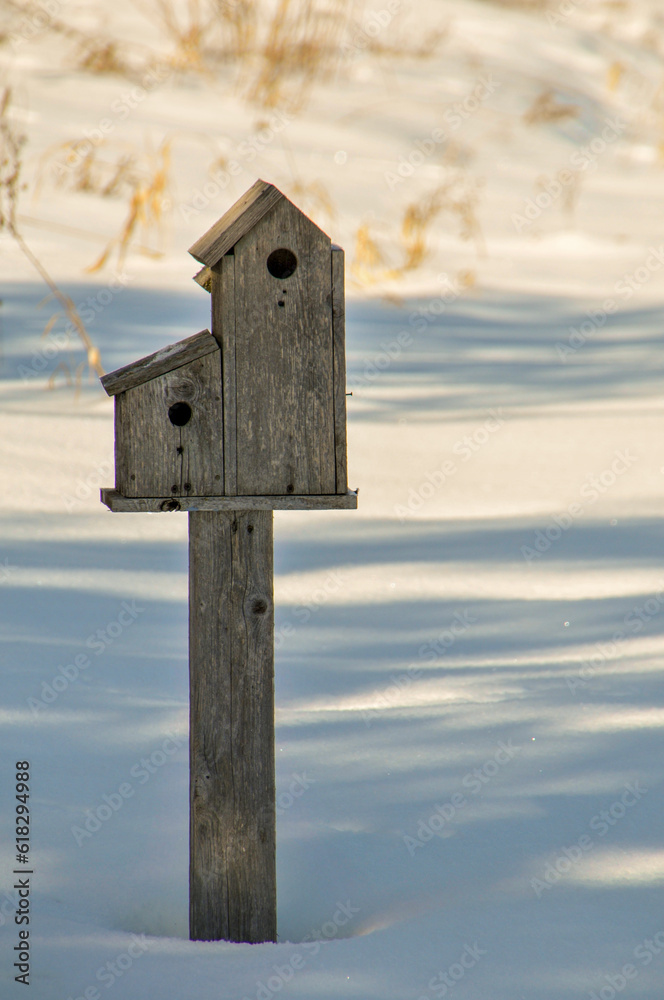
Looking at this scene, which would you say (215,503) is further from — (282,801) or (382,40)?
(382,40)

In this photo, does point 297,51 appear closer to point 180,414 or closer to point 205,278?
point 205,278

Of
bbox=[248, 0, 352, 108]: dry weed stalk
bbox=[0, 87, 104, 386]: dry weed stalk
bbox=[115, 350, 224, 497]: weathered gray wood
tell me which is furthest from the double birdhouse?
bbox=[248, 0, 352, 108]: dry weed stalk

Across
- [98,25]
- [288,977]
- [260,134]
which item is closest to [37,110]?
[260,134]

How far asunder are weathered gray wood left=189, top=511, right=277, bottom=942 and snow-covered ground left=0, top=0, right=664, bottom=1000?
9 cm

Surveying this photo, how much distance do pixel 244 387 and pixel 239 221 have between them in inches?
11.7

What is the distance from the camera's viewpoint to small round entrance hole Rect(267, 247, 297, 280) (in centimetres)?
182

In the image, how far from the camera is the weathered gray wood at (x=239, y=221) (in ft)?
5.79

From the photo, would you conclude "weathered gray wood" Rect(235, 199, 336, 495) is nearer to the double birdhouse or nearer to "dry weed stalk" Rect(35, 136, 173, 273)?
the double birdhouse

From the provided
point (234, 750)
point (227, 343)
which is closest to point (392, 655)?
point (234, 750)

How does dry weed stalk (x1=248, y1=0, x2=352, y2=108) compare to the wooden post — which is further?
dry weed stalk (x1=248, y1=0, x2=352, y2=108)

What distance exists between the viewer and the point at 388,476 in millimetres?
→ 4855

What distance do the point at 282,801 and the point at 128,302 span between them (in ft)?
15.9

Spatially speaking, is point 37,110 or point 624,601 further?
point 37,110

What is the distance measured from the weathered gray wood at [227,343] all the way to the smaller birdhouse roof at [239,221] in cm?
2
